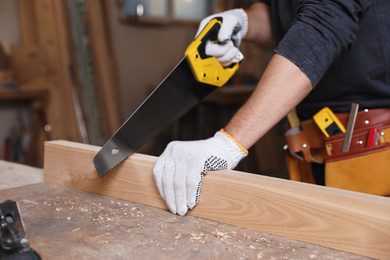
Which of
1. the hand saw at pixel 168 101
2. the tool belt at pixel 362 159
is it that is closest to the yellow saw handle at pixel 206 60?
the hand saw at pixel 168 101

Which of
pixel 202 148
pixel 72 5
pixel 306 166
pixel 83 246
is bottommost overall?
pixel 306 166

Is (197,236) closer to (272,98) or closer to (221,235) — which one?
(221,235)

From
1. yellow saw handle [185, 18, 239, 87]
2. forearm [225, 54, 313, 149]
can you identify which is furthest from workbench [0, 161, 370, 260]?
yellow saw handle [185, 18, 239, 87]

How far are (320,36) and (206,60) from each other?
1.41ft

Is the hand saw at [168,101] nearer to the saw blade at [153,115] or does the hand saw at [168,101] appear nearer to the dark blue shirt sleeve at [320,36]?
the saw blade at [153,115]

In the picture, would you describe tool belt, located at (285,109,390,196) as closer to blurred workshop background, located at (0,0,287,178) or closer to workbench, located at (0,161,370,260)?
workbench, located at (0,161,370,260)

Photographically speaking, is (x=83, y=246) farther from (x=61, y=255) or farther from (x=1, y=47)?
(x=1, y=47)

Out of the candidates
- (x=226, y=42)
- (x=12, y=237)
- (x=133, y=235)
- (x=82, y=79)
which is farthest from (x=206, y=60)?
(x=82, y=79)

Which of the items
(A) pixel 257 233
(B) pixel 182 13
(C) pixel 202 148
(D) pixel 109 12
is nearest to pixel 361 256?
(A) pixel 257 233

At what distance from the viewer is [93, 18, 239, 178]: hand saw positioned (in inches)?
62.9

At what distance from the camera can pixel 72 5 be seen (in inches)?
186

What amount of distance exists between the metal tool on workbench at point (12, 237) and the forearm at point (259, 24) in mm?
1412

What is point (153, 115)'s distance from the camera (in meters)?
1.65

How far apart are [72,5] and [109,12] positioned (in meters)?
0.75
